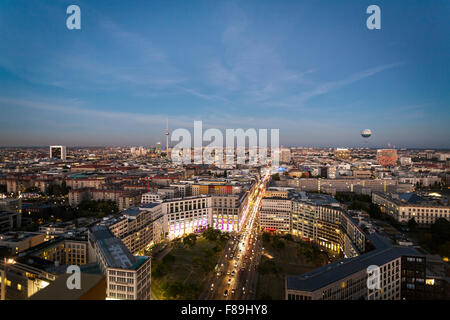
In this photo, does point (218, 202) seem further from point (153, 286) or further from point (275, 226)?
point (153, 286)

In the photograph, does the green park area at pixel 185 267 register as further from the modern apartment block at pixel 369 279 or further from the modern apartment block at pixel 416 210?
the modern apartment block at pixel 416 210

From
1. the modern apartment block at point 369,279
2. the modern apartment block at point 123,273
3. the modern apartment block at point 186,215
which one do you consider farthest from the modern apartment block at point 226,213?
the modern apartment block at point 369,279

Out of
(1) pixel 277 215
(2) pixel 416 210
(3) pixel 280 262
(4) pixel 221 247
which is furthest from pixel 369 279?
(2) pixel 416 210

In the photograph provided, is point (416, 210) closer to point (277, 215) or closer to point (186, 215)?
point (277, 215)

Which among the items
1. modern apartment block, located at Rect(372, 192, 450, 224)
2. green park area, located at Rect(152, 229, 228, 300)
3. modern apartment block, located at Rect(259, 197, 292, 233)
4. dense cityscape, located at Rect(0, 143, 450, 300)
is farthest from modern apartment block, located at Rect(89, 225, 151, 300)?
modern apartment block, located at Rect(372, 192, 450, 224)
